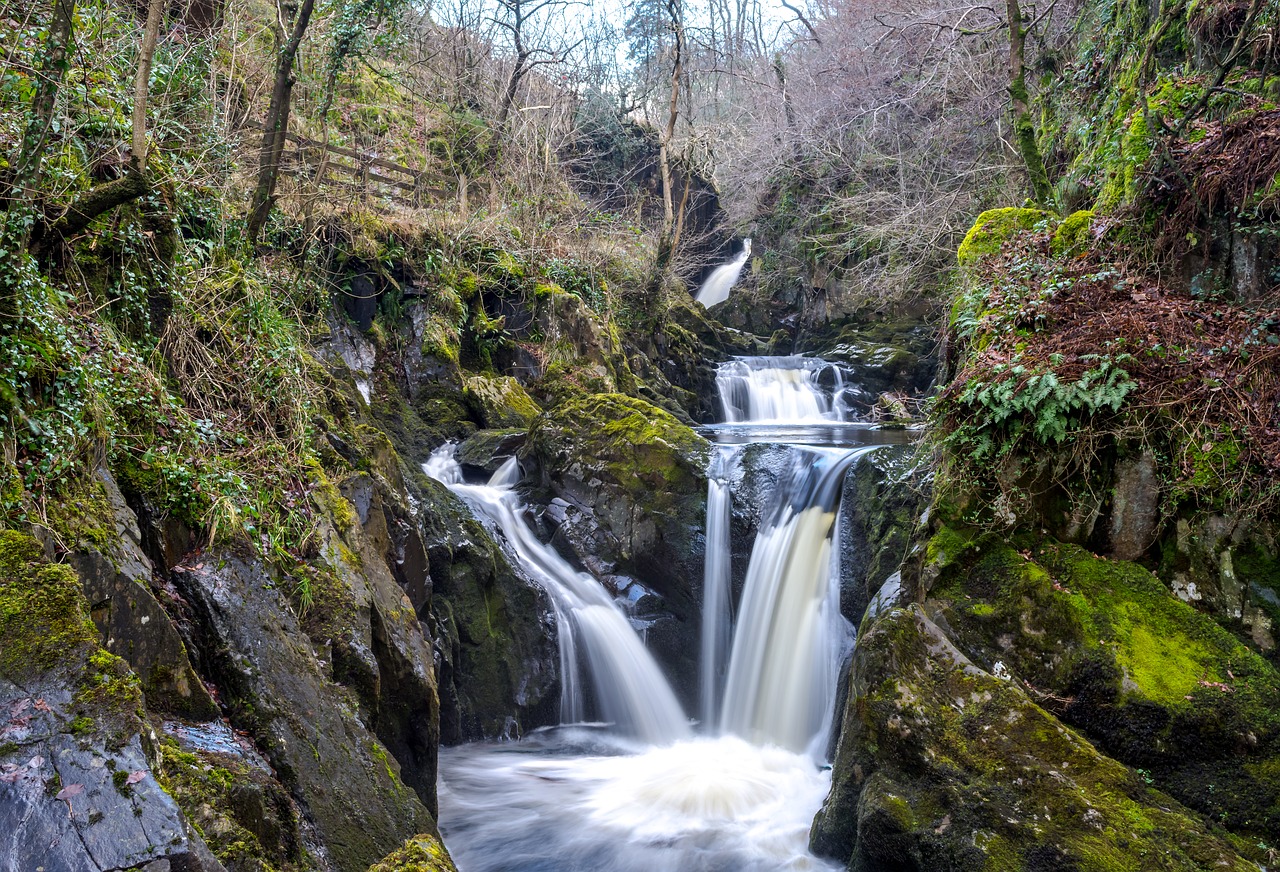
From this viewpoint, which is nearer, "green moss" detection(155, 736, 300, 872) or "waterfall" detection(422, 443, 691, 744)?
"green moss" detection(155, 736, 300, 872)

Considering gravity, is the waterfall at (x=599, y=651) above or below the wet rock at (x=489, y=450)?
below

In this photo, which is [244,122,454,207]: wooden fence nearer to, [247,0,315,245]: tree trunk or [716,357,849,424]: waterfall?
[247,0,315,245]: tree trunk

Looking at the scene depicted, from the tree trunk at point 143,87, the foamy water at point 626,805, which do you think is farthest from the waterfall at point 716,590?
the tree trunk at point 143,87

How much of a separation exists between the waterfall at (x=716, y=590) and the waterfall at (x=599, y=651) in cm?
44

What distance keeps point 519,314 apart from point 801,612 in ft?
24.8

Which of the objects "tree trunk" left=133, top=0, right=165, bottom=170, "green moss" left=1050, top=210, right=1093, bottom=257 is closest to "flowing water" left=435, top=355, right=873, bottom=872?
"green moss" left=1050, top=210, right=1093, bottom=257

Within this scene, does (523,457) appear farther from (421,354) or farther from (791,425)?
(791,425)

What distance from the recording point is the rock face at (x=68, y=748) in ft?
6.98

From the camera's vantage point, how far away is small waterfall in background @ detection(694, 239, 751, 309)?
24.4 m

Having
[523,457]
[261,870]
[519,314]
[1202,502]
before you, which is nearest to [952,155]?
[519,314]

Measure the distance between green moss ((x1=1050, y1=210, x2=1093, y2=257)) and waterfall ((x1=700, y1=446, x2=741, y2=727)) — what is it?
4.20 meters

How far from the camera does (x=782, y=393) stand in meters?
16.3

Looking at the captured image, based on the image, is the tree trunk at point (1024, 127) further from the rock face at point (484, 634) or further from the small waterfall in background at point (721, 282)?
the small waterfall in background at point (721, 282)

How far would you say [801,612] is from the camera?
8.02 metres
